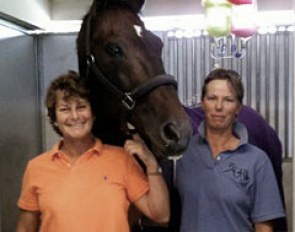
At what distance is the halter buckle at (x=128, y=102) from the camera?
50.0 inches

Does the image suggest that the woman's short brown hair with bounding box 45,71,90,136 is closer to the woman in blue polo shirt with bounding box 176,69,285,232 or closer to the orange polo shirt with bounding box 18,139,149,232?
the orange polo shirt with bounding box 18,139,149,232

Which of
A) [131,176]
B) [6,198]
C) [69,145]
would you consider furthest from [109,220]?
[6,198]

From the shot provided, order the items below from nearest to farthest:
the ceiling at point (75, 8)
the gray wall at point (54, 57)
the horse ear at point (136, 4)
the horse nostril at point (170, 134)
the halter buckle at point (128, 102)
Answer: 1. the horse nostril at point (170, 134)
2. the halter buckle at point (128, 102)
3. the horse ear at point (136, 4)
4. the ceiling at point (75, 8)
5. the gray wall at point (54, 57)

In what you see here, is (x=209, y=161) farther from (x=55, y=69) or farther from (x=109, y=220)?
(x=55, y=69)

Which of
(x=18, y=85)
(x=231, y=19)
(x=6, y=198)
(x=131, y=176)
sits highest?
(x=231, y=19)

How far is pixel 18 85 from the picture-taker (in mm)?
2904

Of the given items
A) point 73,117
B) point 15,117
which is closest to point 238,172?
point 73,117

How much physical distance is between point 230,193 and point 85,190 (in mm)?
403

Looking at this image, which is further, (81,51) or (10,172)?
(10,172)

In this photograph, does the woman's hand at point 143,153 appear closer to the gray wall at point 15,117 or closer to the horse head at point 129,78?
the horse head at point 129,78

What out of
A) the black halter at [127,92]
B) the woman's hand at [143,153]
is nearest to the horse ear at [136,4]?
the black halter at [127,92]

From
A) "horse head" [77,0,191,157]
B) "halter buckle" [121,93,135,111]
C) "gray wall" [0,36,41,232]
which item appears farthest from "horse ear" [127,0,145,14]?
"gray wall" [0,36,41,232]

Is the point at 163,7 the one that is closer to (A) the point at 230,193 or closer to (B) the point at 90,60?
(B) the point at 90,60

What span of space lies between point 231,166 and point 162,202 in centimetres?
24
